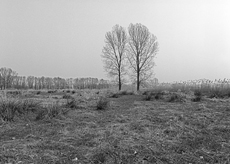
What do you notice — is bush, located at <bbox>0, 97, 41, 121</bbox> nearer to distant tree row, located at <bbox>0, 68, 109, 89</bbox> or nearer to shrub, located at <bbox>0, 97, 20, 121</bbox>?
shrub, located at <bbox>0, 97, 20, 121</bbox>

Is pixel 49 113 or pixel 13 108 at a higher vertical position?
pixel 13 108

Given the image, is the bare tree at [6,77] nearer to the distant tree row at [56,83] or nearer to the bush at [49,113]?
the distant tree row at [56,83]

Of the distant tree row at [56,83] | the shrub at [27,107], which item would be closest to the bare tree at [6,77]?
the distant tree row at [56,83]

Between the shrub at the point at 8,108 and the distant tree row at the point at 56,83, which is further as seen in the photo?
the distant tree row at the point at 56,83

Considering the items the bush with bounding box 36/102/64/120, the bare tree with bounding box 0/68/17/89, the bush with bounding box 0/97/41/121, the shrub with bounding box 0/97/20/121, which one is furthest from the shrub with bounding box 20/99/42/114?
the bare tree with bounding box 0/68/17/89

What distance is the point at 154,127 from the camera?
3441 mm

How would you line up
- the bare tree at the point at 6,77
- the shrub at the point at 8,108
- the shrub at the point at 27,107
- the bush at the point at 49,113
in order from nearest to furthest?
the shrub at the point at 8,108
the bush at the point at 49,113
the shrub at the point at 27,107
the bare tree at the point at 6,77

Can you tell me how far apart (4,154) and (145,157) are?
194 cm

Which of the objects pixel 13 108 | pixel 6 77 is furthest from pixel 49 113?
pixel 6 77

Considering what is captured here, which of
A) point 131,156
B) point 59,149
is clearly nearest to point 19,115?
point 59,149

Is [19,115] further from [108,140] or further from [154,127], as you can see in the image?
[154,127]

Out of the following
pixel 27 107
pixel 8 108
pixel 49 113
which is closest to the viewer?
pixel 8 108

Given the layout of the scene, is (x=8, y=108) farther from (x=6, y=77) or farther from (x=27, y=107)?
(x=6, y=77)

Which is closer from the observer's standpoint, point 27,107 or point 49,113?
point 49,113
